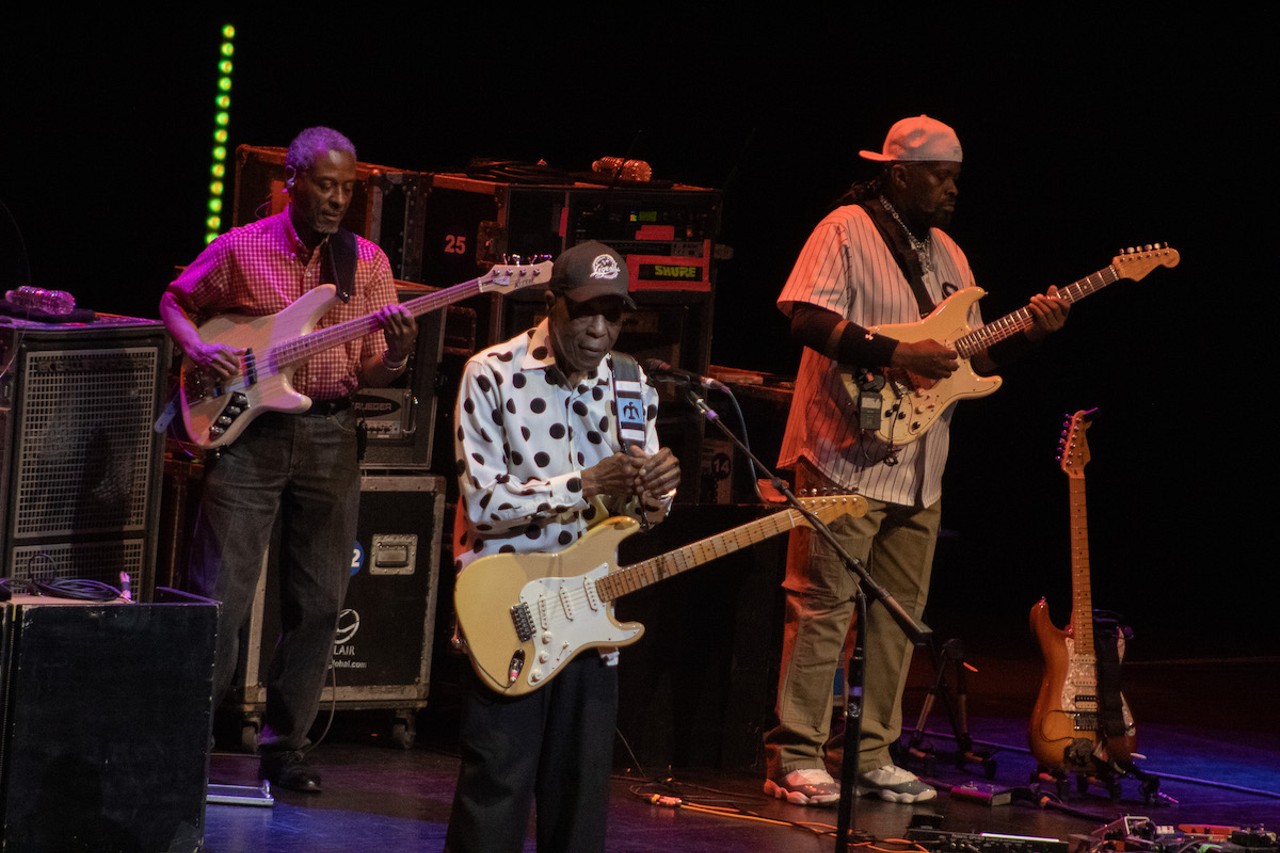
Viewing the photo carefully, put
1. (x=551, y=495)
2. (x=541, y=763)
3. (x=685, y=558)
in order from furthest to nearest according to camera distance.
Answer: (x=685, y=558)
(x=541, y=763)
(x=551, y=495)

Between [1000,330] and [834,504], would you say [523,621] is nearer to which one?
[834,504]

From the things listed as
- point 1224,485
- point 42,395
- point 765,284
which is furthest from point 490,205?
point 1224,485

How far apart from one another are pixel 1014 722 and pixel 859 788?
193cm

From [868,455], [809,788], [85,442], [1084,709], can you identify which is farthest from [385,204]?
[1084,709]

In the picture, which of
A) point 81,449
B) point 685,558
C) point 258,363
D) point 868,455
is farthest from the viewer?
point 868,455

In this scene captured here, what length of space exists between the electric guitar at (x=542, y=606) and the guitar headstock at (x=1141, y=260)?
9.54 feet

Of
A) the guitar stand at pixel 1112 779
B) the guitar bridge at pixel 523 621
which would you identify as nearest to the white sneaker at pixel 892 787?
the guitar stand at pixel 1112 779

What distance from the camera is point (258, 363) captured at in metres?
6.30

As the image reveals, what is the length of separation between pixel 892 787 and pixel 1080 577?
1.08m

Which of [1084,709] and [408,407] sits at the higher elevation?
[408,407]

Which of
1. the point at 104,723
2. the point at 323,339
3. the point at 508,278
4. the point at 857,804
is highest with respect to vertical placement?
the point at 508,278

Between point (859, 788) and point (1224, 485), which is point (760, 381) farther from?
point (1224, 485)

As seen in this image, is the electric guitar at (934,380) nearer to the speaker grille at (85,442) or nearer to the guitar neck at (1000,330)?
the guitar neck at (1000,330)

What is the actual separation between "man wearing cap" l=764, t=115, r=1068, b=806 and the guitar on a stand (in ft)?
1.78
